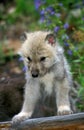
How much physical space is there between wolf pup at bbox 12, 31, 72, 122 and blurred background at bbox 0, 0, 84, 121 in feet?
2.14

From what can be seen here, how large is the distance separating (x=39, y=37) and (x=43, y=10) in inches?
66.9

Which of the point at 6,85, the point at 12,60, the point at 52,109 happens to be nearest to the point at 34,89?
the point at 52,109

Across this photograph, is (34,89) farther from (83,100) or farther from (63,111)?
(83,100)

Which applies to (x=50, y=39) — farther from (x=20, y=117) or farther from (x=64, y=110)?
(x=20, y=117)

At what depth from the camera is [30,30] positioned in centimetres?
1184

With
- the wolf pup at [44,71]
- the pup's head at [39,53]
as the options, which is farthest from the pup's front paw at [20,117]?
the pup's head at [39,53]

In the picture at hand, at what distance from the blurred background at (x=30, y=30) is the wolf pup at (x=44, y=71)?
25.6 inches

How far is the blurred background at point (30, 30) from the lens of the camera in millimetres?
7965

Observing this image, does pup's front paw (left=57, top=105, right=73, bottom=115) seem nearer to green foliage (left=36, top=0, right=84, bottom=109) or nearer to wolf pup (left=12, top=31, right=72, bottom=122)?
wolf pup (left=12, top=31, right=72, bottom=122)

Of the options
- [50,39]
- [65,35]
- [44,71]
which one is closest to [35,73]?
[44,71]

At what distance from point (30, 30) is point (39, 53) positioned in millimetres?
5035

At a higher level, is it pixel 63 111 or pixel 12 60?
pixel 12 60

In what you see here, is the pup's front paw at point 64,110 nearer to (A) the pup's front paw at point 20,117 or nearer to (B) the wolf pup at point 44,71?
(B) the wolf pup at point 44,71

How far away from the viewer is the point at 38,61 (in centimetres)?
681
